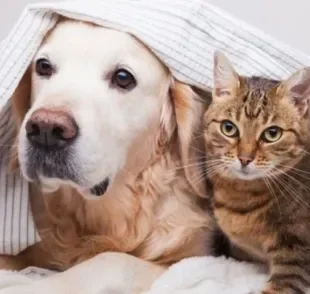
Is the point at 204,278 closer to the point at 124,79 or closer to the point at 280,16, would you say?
the point at 124,79

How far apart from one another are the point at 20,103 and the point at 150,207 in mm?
302

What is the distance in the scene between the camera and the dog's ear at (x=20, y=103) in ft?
4.34

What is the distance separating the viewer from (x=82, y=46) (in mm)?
1224

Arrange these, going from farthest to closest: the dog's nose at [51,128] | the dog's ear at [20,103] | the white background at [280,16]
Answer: the white background at [280,16] → the dog's ear at [20,103] → the dog's nose at [51,128]

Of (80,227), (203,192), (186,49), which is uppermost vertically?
(186,49)

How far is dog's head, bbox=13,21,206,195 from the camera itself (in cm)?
113

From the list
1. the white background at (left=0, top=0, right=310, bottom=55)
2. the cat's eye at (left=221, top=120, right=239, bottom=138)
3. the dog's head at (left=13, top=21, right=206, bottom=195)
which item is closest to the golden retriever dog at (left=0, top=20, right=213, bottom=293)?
the dog's head at (left=13, top=21, right=206, bottom=195)

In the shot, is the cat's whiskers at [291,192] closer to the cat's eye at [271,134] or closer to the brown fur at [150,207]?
the cat's eye at [271,134]

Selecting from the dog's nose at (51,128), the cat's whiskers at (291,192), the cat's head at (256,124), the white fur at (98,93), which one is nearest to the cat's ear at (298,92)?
the cat's head at (256,124)

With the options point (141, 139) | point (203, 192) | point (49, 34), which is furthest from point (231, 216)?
point (49, 34)

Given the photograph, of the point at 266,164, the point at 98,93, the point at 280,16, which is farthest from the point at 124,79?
the point at 280,16

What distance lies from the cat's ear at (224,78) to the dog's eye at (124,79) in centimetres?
14

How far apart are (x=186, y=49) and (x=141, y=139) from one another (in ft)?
0.57

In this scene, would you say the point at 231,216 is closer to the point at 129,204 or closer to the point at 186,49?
the point at 129,204
